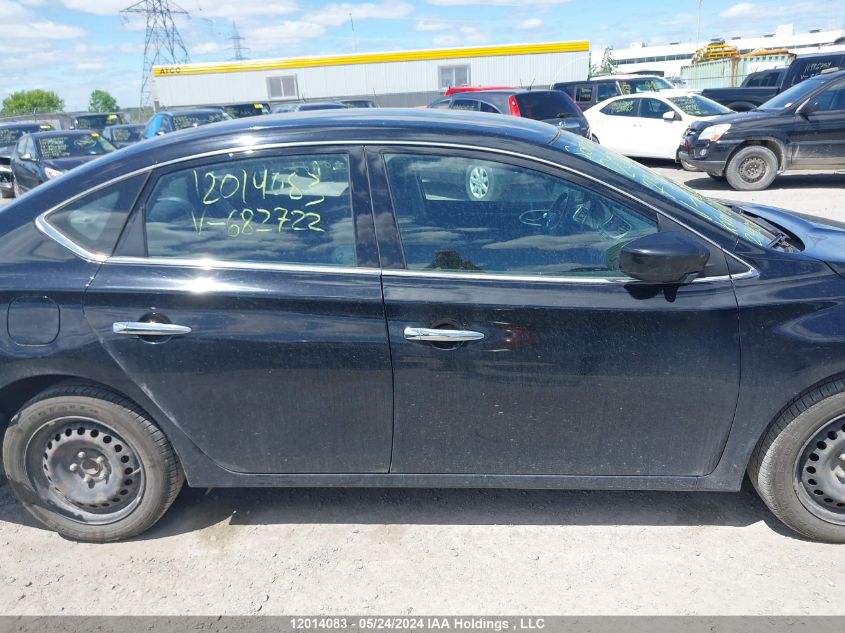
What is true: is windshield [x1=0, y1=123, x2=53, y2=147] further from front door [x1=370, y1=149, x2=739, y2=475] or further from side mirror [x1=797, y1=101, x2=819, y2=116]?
front door [x1=370, y1=149, x2=739, y2=475]

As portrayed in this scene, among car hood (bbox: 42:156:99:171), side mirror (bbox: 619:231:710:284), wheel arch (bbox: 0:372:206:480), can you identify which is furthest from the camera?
car hood (bbox: 42:156:99:171)

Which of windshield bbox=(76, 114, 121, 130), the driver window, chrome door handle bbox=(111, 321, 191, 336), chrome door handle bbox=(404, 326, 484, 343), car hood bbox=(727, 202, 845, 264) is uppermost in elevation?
windshield bbox=(76, 114, 121, 130)

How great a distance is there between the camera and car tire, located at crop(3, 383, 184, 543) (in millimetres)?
2861

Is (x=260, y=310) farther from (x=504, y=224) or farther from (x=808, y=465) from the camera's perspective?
(x=808, y=465)

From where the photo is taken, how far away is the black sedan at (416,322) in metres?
2.63

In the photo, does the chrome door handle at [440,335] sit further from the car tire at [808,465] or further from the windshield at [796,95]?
the windshield at [796,95]

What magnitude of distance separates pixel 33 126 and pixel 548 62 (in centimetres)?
2602

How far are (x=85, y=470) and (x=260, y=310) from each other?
115 centimetres

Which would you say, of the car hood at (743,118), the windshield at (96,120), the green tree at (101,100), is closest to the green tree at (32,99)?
the green tree at (101,100)

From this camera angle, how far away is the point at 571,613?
2553 millimetres

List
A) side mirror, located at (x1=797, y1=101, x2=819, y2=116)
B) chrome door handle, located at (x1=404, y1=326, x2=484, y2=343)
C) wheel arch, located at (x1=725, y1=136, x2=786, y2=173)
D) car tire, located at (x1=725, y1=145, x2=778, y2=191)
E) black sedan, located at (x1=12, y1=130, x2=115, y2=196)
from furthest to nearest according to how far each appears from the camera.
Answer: black sedan, located at (x1=12, y1=130, x2=115, y2=196), car tire, located at (x1=725, y1=145, x2=778, y2=191), wheel arch, located at (x1=725, y1=136, x2=786, y2=173), side mirror, located at (x1=797, y1=101, x2=819, y2=116), chrome door handle, located at (x1=404, y1=326, x2=484, y2=343)

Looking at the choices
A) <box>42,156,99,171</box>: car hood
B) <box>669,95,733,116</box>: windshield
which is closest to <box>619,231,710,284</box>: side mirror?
<box>42,156,99,171</box>: car hood

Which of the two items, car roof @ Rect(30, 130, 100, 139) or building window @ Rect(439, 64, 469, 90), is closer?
car roof @ Rect(30, 130, 100, 139)

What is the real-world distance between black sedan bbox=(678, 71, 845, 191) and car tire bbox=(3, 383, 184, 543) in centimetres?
1063
